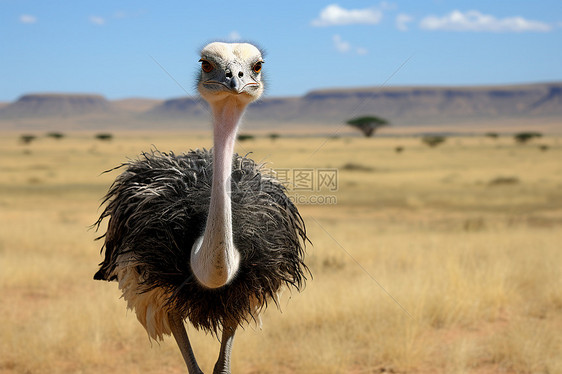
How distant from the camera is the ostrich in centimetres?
359

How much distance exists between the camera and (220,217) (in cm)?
349

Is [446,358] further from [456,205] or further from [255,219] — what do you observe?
[456,205]

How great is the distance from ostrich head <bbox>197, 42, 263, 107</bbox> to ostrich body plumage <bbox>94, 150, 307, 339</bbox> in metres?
0.79

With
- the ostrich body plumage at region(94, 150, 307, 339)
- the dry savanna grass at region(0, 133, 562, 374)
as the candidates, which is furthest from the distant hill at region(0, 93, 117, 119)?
the ostrich body plumage at region(94, 150, 307, 339)

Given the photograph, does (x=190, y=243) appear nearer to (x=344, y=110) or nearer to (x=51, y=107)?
(x=344, y=110)

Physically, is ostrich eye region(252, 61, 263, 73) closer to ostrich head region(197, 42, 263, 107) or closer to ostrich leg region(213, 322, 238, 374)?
ostrich head region(197, 42, 263, 107)

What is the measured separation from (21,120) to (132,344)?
592 feet

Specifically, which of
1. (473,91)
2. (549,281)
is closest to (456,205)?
(549,281)

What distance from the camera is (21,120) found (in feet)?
565

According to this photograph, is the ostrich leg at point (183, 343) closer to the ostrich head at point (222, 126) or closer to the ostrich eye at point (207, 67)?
the ostrich head at point (222, 126)

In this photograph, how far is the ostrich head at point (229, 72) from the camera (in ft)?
11.6

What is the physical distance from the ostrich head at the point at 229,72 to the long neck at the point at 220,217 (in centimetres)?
10
